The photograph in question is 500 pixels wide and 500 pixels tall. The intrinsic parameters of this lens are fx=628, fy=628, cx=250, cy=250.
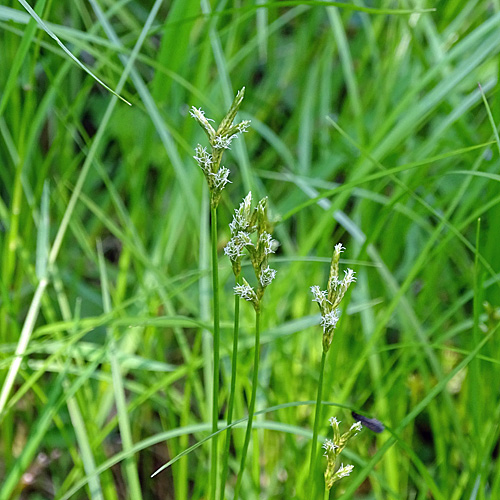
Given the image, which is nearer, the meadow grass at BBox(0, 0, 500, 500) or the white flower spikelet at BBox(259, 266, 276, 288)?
the white flower spikelet at BBox(259, 266, 276, 288)

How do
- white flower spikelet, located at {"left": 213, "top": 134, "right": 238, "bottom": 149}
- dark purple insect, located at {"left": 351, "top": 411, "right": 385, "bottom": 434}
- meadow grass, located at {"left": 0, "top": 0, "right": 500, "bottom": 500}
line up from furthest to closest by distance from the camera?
meadow grass, located at {"left": 0, "top": 0, "right": 500, "bottom": 500}
dark purple insect, located at {"left": 351, "top": 411, "right": 385, "bottom": 434}
white flower spikelet, located at {"left": 213, "top": 134, "right": 238, "bottom": 149}

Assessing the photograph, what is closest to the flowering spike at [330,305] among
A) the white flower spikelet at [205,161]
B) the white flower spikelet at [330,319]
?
the white flower spikelet at [330,319]

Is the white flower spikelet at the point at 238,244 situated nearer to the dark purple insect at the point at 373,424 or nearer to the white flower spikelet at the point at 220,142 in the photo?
the white flower spikelet at the point at 220,142

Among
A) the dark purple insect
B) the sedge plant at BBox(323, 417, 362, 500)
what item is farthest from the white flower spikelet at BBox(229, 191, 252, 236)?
the dark purple insect

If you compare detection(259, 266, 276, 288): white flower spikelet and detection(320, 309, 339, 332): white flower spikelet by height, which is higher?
detection(259, 266, 276, 288): white flower spikelet

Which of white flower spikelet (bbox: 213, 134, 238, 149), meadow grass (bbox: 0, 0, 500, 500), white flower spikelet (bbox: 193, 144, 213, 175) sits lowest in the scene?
meadow grass (bbox: 0, 0, 500, 500)

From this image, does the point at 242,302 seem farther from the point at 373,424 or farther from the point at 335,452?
the point at 335,452

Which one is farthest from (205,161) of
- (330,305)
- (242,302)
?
(242,302)

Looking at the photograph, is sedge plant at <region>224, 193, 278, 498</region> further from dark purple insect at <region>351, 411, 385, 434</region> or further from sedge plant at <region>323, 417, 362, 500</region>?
dark purple insect at <region>351, 411, 385, 434</region>

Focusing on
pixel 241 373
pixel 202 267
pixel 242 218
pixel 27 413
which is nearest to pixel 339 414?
pixel 241 373
